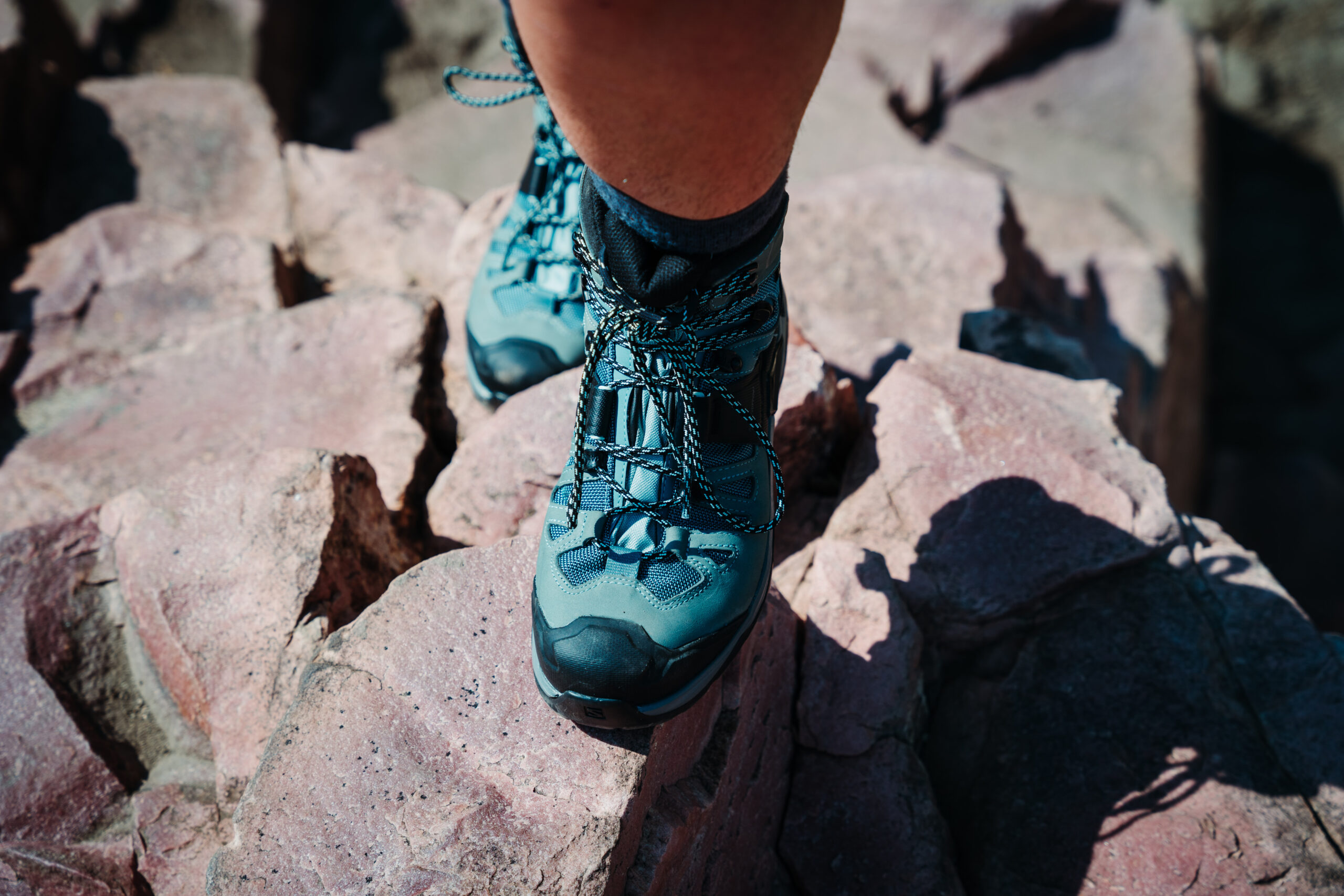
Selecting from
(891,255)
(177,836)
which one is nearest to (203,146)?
(891,255)

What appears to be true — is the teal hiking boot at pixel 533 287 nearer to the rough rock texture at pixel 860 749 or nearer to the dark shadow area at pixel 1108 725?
the rough rock texture at pixel 860 749

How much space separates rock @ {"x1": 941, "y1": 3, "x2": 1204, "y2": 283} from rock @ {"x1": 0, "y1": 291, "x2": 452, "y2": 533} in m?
2.40

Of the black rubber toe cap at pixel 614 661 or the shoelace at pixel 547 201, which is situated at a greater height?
the shoelace at pixel 547 201

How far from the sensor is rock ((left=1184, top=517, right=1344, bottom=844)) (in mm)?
1345

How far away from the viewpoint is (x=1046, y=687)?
1445 mm

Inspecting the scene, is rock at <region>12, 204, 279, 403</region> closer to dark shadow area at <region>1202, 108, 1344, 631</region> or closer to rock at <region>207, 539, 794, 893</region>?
rock at <region>207, 539, 794, 893</region>

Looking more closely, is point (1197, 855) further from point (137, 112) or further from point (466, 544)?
point (137, 112)

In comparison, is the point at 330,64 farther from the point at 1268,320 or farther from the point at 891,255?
the point at 1268,320

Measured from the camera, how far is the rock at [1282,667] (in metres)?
1.34

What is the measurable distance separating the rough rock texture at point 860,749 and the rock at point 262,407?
744 millimetres

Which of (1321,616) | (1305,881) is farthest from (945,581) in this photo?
(1321,616)

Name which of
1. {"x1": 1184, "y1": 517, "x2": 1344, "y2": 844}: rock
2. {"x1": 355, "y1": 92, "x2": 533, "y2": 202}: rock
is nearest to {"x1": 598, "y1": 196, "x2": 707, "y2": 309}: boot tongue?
{"x1": 1184, "y1": 517, "x2": 1344, "y2": 844}: rock

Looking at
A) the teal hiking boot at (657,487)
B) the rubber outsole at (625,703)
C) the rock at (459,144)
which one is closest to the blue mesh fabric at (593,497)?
the teal hiking boot at (657,487)

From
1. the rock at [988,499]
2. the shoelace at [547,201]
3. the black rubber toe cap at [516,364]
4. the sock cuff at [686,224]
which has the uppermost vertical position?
the sock cuff at [686,224]
